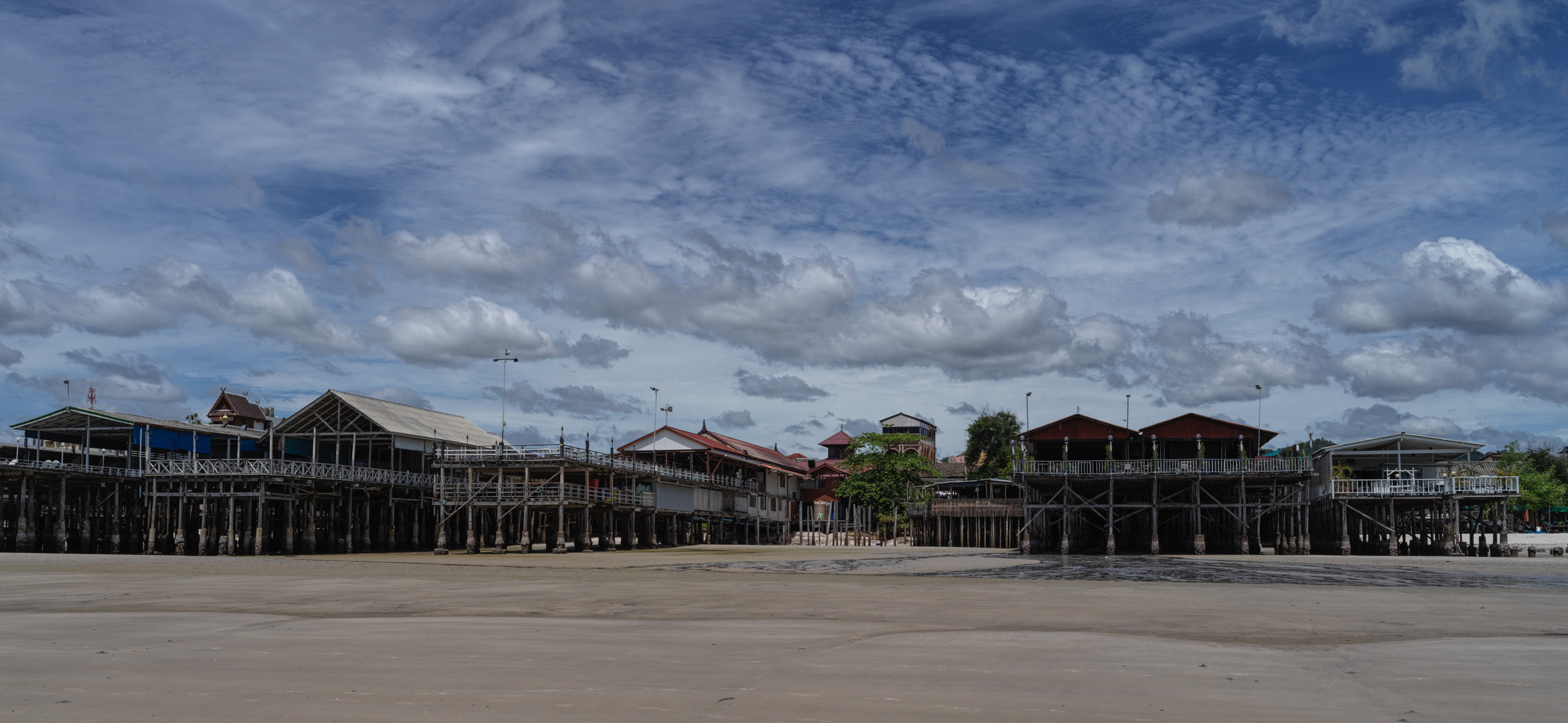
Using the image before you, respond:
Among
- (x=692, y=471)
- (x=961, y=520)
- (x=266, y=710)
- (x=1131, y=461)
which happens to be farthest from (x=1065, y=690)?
(x=692, y=471)

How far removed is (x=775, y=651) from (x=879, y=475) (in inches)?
2881

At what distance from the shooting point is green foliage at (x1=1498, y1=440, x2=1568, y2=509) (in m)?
109

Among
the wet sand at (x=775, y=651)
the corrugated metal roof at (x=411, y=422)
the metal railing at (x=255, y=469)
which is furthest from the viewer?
the corrugated metal roof at (x=411, y=422)

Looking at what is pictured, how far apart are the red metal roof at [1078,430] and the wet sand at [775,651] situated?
32572 mm

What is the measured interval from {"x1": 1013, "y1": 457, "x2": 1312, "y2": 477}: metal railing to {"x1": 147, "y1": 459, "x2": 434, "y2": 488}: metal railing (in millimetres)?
35481

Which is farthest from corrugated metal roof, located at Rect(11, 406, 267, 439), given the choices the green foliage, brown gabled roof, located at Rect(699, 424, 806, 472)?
the green foliage

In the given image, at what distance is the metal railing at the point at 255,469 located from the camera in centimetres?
5631

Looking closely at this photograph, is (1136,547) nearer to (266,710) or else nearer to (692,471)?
(692,471)

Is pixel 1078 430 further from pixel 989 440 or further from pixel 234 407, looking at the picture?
pixel 234 407

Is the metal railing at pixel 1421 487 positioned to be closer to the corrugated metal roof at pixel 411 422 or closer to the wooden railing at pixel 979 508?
the wooden railing at pixel 979 508

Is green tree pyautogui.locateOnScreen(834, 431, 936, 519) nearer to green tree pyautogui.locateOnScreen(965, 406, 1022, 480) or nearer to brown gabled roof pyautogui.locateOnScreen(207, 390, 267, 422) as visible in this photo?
green tree pyautogui.locateOnScreen(965, 406, 1022, 480)

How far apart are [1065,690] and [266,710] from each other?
21.8 feet

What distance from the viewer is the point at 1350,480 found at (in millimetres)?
57531

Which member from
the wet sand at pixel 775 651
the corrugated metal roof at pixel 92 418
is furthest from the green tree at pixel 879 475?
the wet sand at pixel 775 651
